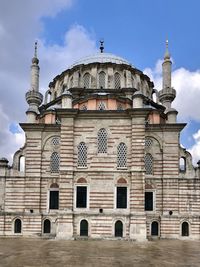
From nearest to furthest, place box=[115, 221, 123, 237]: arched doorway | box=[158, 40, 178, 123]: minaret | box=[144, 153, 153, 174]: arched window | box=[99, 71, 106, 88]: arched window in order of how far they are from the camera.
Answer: box=[115, 221, 123, 237]: arched doorway → box=[144, 153, 153, 174]: arched window → box=[158, 40, 178, 123]: minaret → box=[99, 71, 106, 88]: arched window

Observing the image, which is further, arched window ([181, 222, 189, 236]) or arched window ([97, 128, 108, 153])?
arched window ([181, 222, 189, 236])

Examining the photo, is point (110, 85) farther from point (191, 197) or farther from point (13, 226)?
point (13, 226)

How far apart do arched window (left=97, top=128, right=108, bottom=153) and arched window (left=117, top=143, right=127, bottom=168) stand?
3.64 ft

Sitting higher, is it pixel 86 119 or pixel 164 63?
pixel 164 63

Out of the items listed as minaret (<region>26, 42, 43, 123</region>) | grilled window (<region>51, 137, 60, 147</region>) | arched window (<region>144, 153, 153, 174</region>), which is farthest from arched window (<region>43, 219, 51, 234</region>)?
minaret (<region>26, 42, 43, 123</region>)

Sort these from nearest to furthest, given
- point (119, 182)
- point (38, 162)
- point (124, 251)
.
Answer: point (124, 251) → point (119, 182) → point (38, 162)

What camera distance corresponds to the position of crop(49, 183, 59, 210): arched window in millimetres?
27422

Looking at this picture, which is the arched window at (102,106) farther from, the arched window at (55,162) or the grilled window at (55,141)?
the arched window at (55,162)

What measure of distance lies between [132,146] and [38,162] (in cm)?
817

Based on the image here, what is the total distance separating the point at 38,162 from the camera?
28.1 metres

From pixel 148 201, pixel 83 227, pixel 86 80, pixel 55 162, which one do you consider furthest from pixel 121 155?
pixel 86 80

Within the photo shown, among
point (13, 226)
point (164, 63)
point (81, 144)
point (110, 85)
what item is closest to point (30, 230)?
point (13, 226)

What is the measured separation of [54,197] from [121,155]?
264 inches

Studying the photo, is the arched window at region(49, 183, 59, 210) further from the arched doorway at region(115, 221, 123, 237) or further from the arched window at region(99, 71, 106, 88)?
the arched window at region(99, 71, 106, 88)
